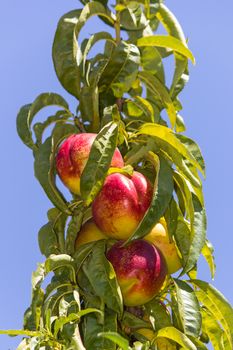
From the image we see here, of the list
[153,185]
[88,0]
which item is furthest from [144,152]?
[88,0]

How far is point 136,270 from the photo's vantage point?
1.91 metres

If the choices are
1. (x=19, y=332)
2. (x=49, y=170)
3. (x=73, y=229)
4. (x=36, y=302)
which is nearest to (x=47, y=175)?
(x=49, y=170)

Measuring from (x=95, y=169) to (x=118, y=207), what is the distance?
0.14 metres

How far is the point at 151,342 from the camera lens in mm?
A: 1839

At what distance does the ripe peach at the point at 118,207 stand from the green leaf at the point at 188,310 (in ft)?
0.66

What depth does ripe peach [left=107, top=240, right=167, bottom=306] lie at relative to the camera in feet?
6.25

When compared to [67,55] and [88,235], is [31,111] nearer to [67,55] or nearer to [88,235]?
[67,55]

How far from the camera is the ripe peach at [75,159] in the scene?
1.96m

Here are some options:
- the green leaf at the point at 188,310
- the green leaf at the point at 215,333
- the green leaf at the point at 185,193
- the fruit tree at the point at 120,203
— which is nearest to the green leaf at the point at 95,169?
the fruit tree at the point at 120,203

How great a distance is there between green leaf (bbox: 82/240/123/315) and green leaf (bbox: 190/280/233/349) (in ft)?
1.02

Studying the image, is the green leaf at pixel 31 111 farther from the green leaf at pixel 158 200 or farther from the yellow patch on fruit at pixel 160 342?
the yellow patch on fruit at pixel 160 342

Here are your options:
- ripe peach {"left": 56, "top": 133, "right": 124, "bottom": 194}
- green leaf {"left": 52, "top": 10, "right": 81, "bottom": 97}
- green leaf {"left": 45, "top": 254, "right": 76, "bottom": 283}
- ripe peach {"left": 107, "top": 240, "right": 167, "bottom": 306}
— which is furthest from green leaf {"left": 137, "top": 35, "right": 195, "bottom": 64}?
green leaf {"left": 45, "top": 254, "right": 76, "bottom": 283}

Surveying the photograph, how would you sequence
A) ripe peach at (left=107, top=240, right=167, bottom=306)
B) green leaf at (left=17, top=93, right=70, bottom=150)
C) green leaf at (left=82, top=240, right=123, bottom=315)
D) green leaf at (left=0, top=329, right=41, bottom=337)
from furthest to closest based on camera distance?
green leaf at (left=17, top=93, right=70, bottom=150) → ripe peach at (left=107, top=240, right=167, bottom=306) → green leaf at (left=82, top=240, right=123, bottom=315) → green leaf at (left=0, top=329, right=41, bottom=337)

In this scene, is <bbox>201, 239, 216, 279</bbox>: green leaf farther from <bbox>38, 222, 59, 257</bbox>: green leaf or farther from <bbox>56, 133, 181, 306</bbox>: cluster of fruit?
<bbox>38, 222, 59, 257</bbox>: green leaf
